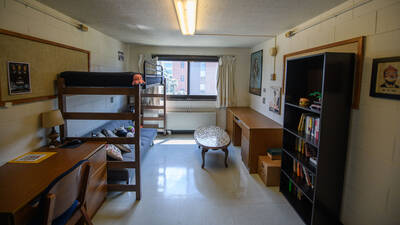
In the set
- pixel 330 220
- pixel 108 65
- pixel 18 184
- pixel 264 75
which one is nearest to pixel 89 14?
pixel 108 65

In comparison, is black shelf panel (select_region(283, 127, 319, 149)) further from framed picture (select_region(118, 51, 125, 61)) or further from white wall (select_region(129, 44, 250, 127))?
framed picture (select_region(118, 51, 125, 61))

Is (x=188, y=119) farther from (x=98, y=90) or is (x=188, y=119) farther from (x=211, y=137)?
(x=98, y=90)

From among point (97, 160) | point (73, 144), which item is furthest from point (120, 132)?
point (97, 160)

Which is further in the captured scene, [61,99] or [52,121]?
[61,99]

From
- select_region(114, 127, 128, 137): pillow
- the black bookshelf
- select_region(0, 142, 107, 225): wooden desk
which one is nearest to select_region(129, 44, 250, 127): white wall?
select_region(114, 127, 128, 137): pillow

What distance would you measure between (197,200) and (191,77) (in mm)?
3690

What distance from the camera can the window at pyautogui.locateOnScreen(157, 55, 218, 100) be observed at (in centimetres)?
563

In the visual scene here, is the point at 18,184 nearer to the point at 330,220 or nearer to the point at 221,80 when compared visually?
the point at 330,220

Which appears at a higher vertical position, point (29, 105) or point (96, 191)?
point (29, 105)

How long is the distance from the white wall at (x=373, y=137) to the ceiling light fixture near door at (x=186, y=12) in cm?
153

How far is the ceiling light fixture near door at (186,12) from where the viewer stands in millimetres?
2197

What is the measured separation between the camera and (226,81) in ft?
18.2

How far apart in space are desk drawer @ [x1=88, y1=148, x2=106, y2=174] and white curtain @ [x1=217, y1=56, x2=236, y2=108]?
367cm

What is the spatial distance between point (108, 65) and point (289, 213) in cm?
396
